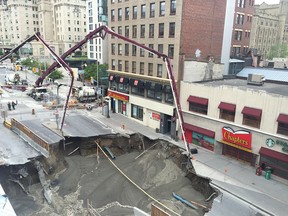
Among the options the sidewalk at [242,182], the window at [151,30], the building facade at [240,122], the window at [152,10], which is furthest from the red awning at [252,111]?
the window at [152,10]

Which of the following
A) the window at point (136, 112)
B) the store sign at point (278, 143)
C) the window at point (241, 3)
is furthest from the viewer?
the window at point (241, 3)

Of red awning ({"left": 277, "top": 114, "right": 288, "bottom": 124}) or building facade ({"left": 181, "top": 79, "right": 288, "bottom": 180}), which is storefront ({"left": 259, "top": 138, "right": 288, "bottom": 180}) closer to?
building facade ({"left": 181, "top": 79, "right": 288, "bottom": 180})

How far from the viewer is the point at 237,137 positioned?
2631cm

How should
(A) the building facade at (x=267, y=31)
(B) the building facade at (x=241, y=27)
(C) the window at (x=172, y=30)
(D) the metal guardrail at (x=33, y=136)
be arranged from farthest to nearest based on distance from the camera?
(A) the building facade at (x=267, y=31) < (B) the building facade at (x=241, y=27) < (C) the window at (x=172, y=30) < (D) the metal guardrail at (x=33, y=136)

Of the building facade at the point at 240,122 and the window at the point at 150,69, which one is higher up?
the window at the point at 150,69

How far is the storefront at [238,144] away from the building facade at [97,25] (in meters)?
66.4

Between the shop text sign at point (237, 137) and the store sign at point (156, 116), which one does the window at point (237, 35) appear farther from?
the shop text sign at point (237, 137)

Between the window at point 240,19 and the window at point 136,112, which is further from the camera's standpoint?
the window at point 240,19

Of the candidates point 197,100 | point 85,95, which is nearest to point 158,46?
point 197,100

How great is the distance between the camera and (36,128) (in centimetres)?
3444

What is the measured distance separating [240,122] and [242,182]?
6.35 metres

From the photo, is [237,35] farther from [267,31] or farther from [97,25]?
[267,31]

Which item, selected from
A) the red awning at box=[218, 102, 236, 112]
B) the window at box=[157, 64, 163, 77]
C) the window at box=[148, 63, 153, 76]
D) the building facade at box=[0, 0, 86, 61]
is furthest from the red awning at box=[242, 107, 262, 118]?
the building facade at box=[0, 0, 86, 61]

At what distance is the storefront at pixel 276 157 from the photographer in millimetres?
23234
